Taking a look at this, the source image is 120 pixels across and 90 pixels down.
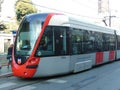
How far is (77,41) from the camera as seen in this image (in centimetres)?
1485

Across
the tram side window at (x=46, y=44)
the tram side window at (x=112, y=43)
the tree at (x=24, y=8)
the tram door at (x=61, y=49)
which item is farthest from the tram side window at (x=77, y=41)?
the tree at (x=24, y=8)

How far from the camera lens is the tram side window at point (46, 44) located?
12.2 meters

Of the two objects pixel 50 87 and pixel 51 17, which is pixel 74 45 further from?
pixel 50 87

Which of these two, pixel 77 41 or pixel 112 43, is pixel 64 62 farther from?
pixel 112 43

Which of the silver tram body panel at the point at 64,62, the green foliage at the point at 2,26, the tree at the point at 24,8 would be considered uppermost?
the tree at the point at 24,8

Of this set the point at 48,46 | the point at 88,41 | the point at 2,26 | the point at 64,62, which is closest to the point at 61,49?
the point at 64,62

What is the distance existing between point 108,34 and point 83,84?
10.4 m

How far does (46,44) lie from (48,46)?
0.15m

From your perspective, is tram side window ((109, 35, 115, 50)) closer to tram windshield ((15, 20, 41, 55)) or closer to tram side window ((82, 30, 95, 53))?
tram side window ((82, 30, 95, 53))

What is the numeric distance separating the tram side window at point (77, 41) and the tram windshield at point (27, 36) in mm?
2515

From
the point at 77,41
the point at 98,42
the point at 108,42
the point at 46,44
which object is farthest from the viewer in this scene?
the point at 108,42

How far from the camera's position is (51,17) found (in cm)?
1296

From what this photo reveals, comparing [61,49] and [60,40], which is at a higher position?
[60,40]

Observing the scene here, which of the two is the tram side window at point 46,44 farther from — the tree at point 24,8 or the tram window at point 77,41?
the tree at point 24,8
